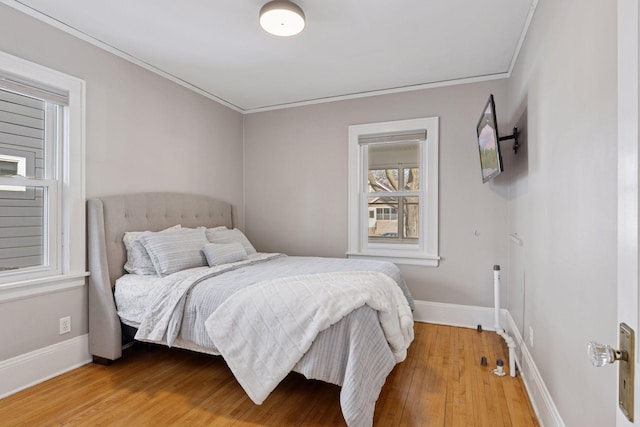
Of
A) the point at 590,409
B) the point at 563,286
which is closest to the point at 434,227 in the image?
the point at 563,286

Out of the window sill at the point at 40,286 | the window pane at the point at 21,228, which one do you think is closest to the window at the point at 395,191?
the window sill at the point at 40,286

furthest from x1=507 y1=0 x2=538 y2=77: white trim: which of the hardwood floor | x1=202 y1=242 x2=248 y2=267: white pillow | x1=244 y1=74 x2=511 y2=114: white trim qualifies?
x1=202 y1=242 x2=248 y2=267: white pillow

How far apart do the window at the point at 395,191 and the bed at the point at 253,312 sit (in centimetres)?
88

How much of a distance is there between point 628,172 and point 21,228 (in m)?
3.22

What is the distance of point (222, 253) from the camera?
3.12 metres

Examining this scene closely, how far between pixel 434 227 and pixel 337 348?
2.22 metres

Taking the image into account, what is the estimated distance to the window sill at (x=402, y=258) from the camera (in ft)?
12.1

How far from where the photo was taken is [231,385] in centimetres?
237

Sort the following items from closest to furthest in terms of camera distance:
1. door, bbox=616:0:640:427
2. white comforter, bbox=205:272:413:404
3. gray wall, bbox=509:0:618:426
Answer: door, bbox=616:0:640:427 → gray wall, bbox=509:0:618:426 → white comforter, bbox=205:272:413:404

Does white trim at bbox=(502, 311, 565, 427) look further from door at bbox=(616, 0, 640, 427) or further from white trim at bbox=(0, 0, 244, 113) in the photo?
white trim at bbox=(0, 0, 244, 113)

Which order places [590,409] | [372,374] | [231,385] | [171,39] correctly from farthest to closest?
[171,39] → [231,385] → [372,374] → [590,409]

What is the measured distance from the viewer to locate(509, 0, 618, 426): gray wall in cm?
114

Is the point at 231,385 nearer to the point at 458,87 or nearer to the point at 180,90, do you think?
the point at 180,90

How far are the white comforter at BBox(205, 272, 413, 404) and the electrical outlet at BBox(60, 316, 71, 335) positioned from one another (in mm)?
1253
